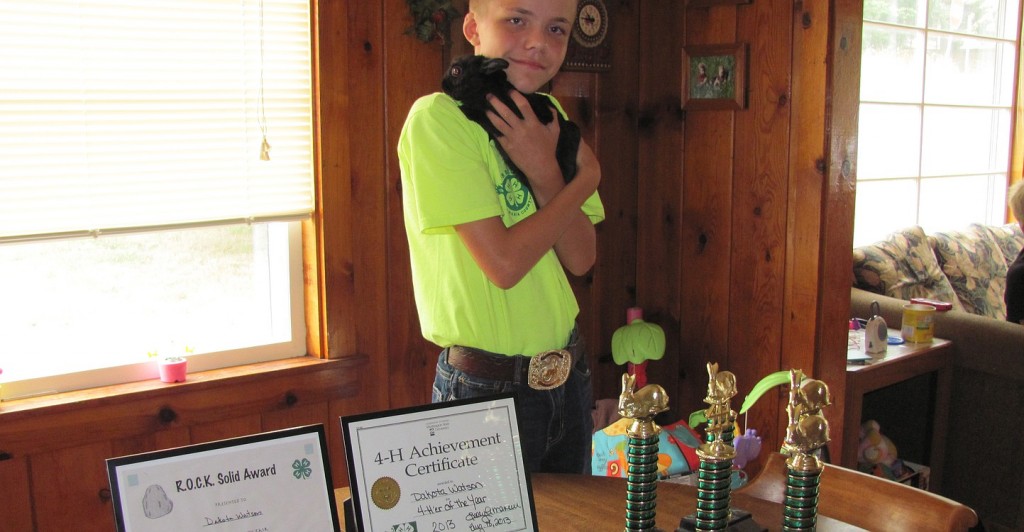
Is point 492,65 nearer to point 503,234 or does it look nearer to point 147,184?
point 503,234

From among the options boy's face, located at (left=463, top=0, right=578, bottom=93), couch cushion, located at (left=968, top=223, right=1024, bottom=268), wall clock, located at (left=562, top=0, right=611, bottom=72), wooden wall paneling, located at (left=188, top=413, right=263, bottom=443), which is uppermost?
wall clock, located at (left=562, top=0, right=611, bottom=72)

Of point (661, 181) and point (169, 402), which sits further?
point (661, 181)

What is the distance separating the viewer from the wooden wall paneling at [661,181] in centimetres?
311

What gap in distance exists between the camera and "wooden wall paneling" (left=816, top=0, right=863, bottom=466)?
2.66m

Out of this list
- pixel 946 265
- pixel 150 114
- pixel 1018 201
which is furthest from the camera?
pixel 946 265

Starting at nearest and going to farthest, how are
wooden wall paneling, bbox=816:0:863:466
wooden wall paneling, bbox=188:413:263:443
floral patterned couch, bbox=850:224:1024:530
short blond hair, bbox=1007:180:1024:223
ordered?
wooden wall paneling, bbox=188:413:263:443 → wooden wall paneling, bbox=816:0:863:466 → floral patterned couch, bbox=850:224:1024:530 → short blond hair, bbox=1007:180:1024:223

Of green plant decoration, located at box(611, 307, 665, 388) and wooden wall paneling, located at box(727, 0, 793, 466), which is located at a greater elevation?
wooden wall paneling, located at box(727, 0, 793, 466)

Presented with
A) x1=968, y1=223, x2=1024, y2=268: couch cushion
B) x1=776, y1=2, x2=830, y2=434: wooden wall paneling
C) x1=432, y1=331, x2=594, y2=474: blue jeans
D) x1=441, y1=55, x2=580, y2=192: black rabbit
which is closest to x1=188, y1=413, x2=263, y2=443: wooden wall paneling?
x1=432, y1=331, x2=594, y2=474: blue jeans

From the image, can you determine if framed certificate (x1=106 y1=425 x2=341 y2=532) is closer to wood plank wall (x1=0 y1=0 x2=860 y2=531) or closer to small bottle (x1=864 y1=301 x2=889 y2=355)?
wood plank wall (x1=0 y1=0 x2=860 y2=531)

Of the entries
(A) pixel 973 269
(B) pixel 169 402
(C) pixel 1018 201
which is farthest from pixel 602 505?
(A) pixel 973 269

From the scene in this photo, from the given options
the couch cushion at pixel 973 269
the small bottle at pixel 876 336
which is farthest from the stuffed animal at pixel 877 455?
the couch cushion at pixel 973 269

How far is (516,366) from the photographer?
159cm

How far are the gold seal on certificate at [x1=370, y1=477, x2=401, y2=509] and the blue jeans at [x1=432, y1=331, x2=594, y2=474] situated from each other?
47 cm

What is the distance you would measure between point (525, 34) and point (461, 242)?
363 millimetres
